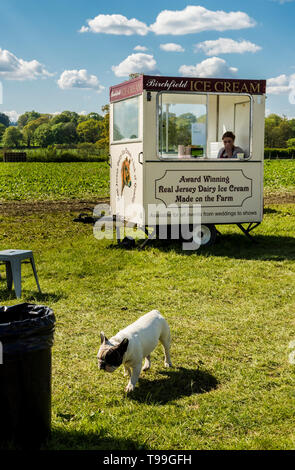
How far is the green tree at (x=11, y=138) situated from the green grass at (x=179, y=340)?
9317 centimetres

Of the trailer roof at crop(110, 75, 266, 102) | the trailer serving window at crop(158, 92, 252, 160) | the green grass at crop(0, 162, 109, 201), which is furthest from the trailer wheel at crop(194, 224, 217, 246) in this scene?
the green grass at crop(0, 162, 109, 201)

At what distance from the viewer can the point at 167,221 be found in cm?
1039

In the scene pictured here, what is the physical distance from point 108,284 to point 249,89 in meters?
5.20

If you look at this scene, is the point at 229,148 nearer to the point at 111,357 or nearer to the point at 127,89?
the point at 127,89

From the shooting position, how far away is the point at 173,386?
4699 millimetres

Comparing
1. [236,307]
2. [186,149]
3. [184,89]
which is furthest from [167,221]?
[236,307]

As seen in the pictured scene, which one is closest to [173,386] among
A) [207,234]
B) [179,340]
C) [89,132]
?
[179,340]

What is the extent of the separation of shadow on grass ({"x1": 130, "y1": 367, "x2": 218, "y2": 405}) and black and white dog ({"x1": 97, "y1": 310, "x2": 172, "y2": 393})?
129 mm

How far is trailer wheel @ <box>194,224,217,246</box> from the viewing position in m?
10.9

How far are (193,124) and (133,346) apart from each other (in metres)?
7.86

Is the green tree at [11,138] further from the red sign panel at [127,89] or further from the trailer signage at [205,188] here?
the trailer signage at [205,188]

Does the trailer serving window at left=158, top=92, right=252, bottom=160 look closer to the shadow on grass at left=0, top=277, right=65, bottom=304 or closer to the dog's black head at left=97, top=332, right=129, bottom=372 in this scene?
the shadow on grass at left=0, top=277, right=65, bottom=304

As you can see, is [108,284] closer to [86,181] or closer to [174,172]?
[174,172]

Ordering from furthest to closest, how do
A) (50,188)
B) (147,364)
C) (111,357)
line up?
(50,188), (147,364), (111,357)
